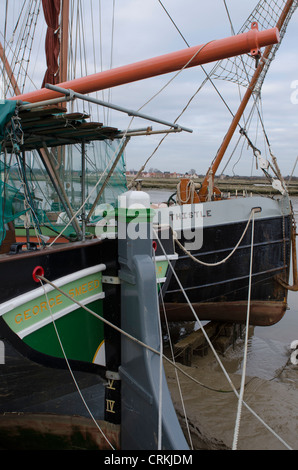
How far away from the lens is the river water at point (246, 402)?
5090mm

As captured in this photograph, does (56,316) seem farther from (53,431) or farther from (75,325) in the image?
(53,431)

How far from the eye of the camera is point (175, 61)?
5469 millimetres

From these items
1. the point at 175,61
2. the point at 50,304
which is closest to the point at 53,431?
the point at 50,304

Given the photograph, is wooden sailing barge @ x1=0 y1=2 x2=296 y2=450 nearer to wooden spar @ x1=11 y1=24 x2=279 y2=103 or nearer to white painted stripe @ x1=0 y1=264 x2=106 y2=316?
white painted stripe @ x1=0 y1=264 x2=106 y2=316

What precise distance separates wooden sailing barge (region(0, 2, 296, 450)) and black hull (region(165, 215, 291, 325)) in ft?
11.6

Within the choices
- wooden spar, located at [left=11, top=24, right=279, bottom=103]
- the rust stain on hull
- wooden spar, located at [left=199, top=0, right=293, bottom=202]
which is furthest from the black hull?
the rust stain on hull

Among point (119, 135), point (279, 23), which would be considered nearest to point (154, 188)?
point (279, 23)

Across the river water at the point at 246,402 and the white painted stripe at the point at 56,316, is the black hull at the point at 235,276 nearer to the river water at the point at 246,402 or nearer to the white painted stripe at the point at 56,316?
the river water at the point at 246,402

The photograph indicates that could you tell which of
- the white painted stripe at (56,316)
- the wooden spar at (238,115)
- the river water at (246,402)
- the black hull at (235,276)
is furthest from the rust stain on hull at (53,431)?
the wooden spar at (238,115)

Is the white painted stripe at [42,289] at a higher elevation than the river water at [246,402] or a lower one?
higher

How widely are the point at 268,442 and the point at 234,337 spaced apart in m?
4.47

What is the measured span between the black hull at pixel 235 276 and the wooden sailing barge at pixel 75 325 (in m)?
3.53

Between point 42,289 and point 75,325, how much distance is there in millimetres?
659

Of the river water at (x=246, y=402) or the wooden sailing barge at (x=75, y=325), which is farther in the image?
the river water at (x=246, y=402)
